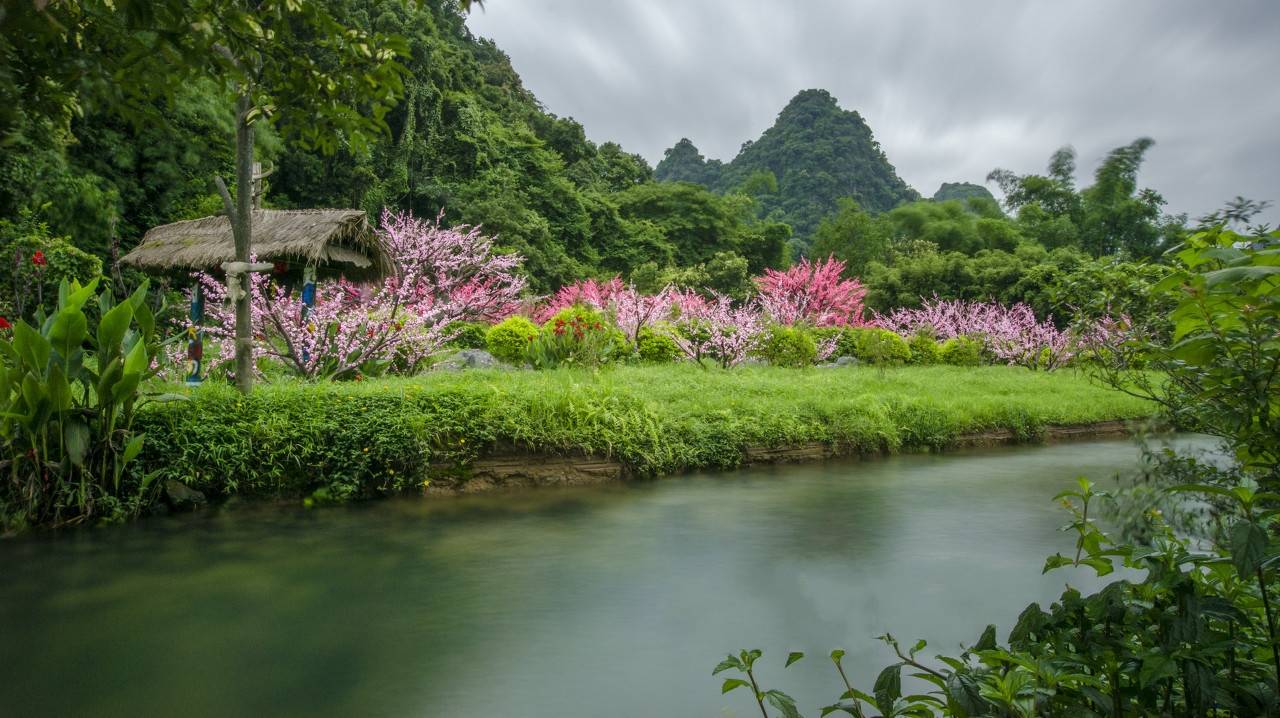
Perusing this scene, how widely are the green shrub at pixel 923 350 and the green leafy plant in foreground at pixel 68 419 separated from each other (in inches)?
560

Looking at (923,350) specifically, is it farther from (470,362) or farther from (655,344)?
(470,362)

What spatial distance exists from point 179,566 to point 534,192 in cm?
2204

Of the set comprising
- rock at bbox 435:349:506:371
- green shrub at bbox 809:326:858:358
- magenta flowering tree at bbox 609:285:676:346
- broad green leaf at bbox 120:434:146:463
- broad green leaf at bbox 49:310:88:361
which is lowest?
broad green leaf at bbox 120:434:146:463

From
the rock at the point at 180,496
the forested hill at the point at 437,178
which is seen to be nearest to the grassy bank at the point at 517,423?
the rock at the point at 180,496

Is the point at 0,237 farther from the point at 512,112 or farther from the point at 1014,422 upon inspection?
the point at 512,112

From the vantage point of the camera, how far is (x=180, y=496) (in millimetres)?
4828

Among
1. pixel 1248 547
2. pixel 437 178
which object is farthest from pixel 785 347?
pixel 437 178

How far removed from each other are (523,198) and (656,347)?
1299cm

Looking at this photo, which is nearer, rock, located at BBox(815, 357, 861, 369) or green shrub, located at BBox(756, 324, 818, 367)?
green shrub, located at BBox(756, 324, 818, 367)

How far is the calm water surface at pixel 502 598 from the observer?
2.76 metres

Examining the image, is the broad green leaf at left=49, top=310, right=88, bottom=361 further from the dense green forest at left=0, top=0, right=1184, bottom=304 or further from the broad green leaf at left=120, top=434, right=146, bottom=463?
the dense green forest at left=0, top=0, right=1184, bottom=304

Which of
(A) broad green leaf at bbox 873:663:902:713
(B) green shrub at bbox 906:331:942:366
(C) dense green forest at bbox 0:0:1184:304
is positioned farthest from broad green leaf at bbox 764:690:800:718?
(B) green shrub at bbox 906:331:942:366

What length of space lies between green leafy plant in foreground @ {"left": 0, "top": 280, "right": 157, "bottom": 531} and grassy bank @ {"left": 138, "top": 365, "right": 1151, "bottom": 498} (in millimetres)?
244

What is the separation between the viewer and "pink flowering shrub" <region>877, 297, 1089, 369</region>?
Result: 51.4 feet
